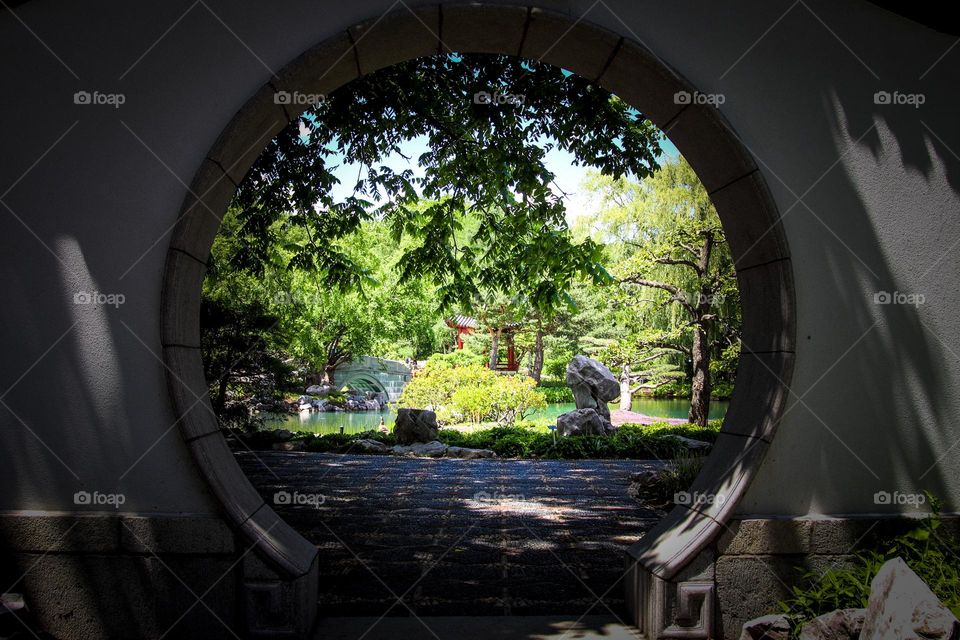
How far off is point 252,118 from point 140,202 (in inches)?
26.2

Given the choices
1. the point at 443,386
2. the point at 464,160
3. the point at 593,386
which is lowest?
the point at 443,386

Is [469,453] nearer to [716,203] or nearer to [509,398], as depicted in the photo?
[509,398]

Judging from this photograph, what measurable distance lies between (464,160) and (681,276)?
830 centimetres

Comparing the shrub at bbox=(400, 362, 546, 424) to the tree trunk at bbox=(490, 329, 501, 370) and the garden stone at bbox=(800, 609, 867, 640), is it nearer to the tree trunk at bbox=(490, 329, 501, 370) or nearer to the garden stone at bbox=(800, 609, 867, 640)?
the tree trunk at bbox=(490, 329, 501, 370)

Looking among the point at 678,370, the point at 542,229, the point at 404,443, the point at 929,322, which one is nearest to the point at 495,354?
the point at 678,370

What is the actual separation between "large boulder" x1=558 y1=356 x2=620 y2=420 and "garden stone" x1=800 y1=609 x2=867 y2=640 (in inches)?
478

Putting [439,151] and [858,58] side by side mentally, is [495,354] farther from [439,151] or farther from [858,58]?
[858,58]

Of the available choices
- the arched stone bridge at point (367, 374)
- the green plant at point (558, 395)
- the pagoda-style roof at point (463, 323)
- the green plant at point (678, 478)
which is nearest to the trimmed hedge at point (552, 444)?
the green plant at point (678, 478)

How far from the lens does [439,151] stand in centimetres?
640

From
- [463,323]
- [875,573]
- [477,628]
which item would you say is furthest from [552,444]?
[463,323]

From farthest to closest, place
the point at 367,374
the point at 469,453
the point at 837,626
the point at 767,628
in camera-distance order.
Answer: the point at 367,374 < the point at 469,453 < the point at 767,628 < the point at 837,626

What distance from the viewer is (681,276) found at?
13086mm

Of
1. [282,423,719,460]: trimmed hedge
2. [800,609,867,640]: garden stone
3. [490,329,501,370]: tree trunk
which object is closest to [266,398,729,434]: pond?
[490,329,501,370]: tree trunk

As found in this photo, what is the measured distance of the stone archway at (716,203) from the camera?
2781mm
